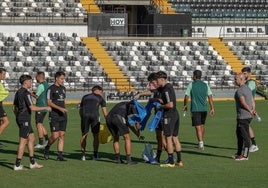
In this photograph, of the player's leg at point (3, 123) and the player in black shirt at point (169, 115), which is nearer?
the player in black shirt at point (169, 115)

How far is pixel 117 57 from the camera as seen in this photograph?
148 ft

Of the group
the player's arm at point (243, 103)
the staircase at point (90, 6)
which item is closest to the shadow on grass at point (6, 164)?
the player's arm at point (243, 103)

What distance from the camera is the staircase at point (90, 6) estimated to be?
4891cm

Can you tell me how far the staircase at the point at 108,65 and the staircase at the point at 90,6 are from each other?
2.77 meters

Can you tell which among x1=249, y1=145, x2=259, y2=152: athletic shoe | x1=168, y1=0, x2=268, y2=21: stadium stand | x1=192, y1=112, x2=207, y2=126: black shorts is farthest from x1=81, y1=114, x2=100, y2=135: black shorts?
x1=168, y1=0, x2=268, y2=21: stadium stand

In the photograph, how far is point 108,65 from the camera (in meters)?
43.9

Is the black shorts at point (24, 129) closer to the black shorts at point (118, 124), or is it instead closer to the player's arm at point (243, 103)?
the black shorts at point (118, 124)

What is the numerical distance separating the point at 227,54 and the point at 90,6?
28.5 ft

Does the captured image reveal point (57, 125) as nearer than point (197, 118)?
Yes

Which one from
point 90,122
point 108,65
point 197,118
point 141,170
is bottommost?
point 141,170

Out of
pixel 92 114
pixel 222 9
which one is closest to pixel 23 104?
pixel 92 114

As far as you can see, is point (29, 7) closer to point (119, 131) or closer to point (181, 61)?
point (181, 61)

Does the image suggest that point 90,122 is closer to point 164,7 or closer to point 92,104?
point 92,104

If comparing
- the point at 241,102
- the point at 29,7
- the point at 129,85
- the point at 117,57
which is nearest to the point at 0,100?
the point at 241,102
